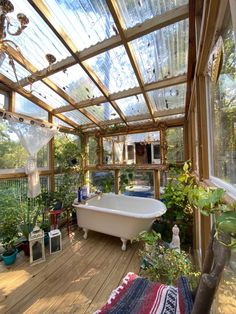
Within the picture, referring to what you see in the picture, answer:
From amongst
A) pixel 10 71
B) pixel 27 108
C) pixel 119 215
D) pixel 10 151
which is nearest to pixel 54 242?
pixel 119 215

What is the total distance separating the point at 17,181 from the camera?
2898mm

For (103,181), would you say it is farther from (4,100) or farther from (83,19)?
(83,19)

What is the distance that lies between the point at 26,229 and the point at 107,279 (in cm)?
147

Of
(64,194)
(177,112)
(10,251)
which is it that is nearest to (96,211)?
(64,194)

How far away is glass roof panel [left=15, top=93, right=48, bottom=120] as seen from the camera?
9.55 ft

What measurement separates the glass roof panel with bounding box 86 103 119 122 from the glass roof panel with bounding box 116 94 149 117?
21cm

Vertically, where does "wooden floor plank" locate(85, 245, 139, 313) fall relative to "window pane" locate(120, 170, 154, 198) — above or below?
below

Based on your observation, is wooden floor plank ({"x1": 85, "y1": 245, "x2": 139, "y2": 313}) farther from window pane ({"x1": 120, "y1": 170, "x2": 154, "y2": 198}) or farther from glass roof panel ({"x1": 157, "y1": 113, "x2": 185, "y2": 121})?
glass roof panel ({"x1": 157, "y1": 113, "x2": 185, "y2": 121})

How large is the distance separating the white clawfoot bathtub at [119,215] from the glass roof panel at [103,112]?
5.65 feet

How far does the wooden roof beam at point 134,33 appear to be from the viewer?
1449mm

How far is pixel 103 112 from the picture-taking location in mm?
3414

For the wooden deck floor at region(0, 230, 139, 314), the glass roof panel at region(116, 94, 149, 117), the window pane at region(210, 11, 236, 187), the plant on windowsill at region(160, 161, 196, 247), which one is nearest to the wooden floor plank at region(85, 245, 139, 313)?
the wooden deck floor at region(0, 230, 139, 314)

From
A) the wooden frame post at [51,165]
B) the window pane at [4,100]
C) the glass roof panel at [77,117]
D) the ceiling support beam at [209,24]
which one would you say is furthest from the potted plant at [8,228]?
the ceiling support beam at [209,24]

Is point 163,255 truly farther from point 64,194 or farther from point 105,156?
point 105,156
